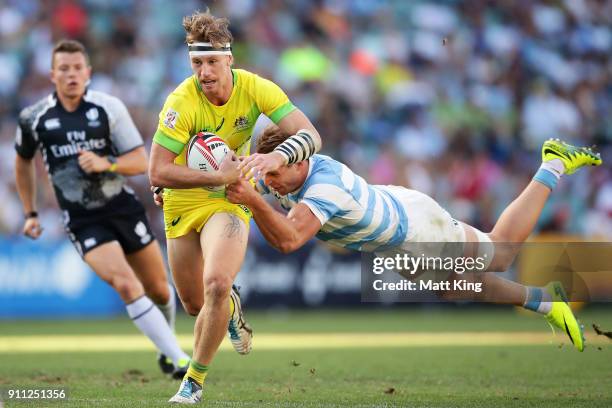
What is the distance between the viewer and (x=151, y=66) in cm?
1856

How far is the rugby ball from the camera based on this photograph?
739 cm

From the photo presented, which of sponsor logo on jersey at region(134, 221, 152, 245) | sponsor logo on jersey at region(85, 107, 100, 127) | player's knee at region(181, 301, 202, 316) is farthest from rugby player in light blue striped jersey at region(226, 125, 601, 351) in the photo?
sponsor logo on jersey at region(85, 107, 100, 127)

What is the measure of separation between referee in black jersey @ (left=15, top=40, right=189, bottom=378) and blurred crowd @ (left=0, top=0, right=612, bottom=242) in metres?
7.24

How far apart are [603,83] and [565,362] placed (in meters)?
10.4

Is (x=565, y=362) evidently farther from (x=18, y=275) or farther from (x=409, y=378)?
(x=18, y=275)

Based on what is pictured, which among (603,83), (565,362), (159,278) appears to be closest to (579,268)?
(565,362)

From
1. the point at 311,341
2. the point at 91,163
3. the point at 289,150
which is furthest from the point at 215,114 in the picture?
the point at 311,341

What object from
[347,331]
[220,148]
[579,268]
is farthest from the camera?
[347,331]

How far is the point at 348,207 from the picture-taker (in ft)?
24.3

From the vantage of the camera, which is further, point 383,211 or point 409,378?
point 409,378

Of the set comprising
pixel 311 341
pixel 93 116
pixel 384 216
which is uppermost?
pixel 93 116

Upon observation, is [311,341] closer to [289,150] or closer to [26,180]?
[26,180]

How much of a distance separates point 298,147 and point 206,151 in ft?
2.28

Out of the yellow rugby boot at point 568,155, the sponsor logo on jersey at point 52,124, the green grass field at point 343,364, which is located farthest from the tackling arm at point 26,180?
the yellow rugby boot at point 568,155
